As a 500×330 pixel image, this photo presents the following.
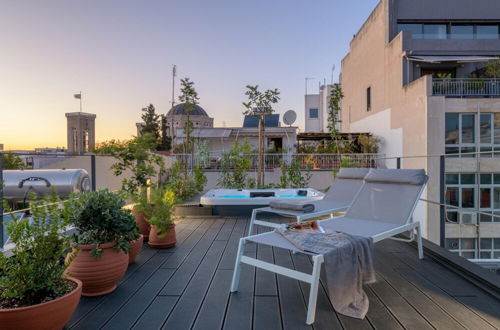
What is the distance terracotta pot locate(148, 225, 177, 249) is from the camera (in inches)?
141

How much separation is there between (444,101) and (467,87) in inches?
68.0

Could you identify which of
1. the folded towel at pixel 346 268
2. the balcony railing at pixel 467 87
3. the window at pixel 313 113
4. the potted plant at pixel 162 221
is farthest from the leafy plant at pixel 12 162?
the window at pixel 313 113

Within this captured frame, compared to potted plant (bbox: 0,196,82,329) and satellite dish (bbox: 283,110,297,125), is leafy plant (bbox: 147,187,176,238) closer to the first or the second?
potted plant (bbox: 0,196,82,329)

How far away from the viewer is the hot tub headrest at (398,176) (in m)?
3.31

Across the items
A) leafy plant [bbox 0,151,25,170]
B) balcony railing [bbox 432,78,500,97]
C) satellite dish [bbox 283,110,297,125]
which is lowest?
leafy plant [bbox 0,151,25,170]

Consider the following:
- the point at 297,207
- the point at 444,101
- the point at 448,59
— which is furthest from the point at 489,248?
the point at 297,207

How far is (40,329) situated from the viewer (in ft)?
5.48

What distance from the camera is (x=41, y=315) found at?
1.65m

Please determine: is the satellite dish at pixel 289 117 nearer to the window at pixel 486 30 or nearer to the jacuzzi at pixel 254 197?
the jacuzzi at pixel 254 197

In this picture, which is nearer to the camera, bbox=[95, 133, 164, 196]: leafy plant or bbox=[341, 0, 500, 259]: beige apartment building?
bbox=[95, 133, 164, 196]: leafy plant

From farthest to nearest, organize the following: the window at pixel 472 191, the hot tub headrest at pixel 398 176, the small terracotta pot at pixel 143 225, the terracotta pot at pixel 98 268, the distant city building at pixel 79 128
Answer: the window at pixel 472 191 < the distant city building at pixel 79 128 < the small terracotta pot at pixel 143 225 < the hot tub headrest at pixel 398 176 < the terracotta pot at pixel 98 268

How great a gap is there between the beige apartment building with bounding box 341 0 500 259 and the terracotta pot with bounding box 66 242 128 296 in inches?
427

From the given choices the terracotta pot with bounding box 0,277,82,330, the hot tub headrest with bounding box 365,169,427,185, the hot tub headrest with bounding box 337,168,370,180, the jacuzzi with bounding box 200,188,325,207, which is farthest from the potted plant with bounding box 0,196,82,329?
the hot tub headrest with bounding box 337,168,370,180

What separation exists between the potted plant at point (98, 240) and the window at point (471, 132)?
13.1 meters
